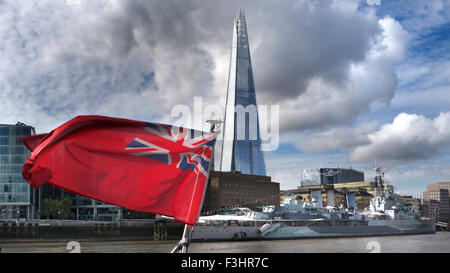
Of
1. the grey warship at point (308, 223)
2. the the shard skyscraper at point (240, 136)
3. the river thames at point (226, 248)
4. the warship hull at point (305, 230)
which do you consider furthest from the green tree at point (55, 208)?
the the shard skyscraper at point (240, 136)

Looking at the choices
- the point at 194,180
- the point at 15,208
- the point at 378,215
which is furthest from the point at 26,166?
the point at 378,215

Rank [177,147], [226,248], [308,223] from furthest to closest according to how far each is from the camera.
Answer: [308,223], [226,248], [177,147]

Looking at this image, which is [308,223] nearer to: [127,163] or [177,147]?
[177,147]

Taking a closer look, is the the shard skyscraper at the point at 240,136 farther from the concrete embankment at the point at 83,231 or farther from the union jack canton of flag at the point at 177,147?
the union jack canton of flag at the point at 177,147

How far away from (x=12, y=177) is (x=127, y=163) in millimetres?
74603

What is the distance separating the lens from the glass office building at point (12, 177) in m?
74.6

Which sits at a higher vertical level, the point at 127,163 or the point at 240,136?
the point at 240,136

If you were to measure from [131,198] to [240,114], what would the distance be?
620 ft

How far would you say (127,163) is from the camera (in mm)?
9141

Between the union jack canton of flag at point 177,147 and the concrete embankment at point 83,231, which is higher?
the union jack canton of flag at point 177,147

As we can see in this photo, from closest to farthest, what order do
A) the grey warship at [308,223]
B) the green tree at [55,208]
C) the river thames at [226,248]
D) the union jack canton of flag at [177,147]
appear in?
1. the union jack canton of flag at [177,147]
2. the river thames at [226,248]
3. the grey warship at [308,223]
4. the green tree at [55,208]

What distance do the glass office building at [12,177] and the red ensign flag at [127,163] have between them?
7267 centimetres

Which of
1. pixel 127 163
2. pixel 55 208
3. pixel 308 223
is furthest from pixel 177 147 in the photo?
pixel 55 208
